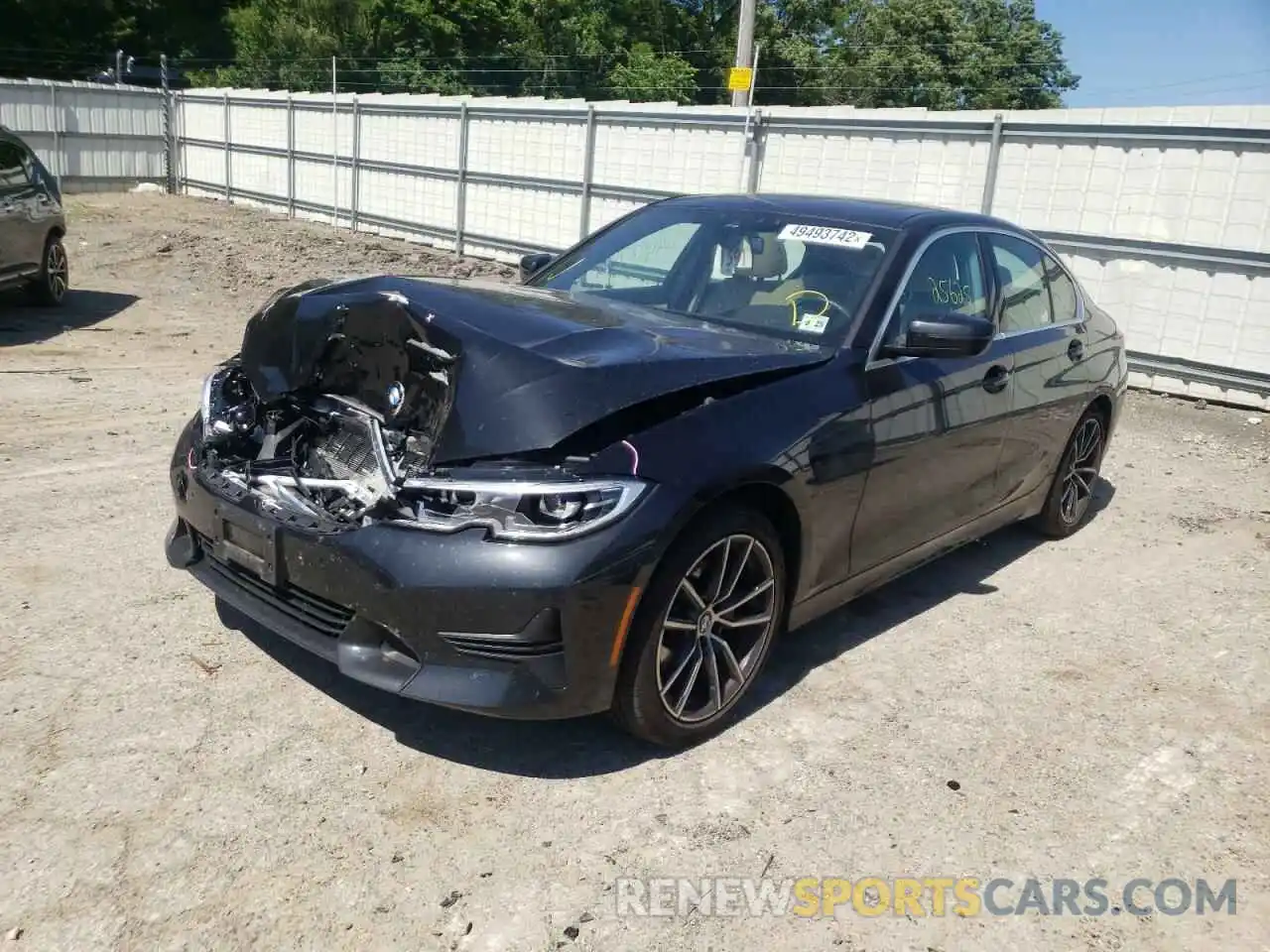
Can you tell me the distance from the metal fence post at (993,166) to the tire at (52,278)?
9.11 metres

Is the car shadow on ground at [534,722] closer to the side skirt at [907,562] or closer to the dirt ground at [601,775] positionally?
the dirt ground at [601,775]

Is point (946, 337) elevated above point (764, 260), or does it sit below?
below

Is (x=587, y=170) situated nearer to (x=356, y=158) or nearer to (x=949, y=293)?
(x=356, y=158)

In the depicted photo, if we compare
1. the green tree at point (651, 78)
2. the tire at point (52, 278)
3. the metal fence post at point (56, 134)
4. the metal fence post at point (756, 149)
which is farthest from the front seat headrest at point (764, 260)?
the green tree at point (651, 78)

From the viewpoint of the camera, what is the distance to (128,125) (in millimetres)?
23438

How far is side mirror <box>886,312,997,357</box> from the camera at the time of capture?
12.7 feet

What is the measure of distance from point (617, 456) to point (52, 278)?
393 inches

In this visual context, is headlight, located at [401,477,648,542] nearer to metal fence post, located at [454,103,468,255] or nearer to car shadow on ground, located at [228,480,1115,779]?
car shadow on ground, located at [228,480,1115,779]

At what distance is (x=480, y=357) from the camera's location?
3.26 meters

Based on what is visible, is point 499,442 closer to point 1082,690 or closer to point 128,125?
point 1082,690

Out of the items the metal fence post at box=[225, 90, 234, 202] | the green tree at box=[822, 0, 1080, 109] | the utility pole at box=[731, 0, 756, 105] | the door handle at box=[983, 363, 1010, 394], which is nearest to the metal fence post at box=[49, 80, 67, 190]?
the metal fence post at box=[225, 90, 234, 202]

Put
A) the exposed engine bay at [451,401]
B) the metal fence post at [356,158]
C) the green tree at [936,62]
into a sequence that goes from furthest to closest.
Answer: the green tree at [936,62]
the metal fence post at [356,158]
the exposed engine bay at [451,401]

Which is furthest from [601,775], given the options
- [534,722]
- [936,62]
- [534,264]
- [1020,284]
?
[936,62]

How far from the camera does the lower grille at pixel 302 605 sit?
10.5ft
